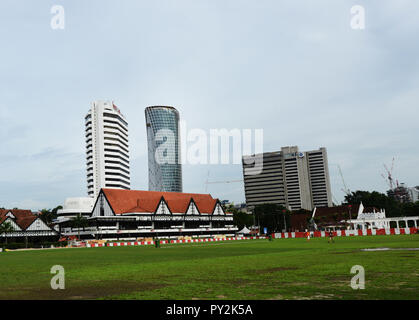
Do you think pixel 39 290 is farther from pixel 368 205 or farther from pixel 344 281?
pixel 368 205

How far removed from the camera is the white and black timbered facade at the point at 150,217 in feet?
436

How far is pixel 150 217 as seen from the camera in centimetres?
14100

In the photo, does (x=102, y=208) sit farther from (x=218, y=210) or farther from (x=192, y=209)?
(x=218, y=210)

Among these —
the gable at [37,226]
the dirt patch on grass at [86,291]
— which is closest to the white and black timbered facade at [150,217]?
the gable at [37,226]

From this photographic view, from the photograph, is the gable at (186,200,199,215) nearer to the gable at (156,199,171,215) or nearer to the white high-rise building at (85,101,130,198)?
the gable at (156,199,171,215)

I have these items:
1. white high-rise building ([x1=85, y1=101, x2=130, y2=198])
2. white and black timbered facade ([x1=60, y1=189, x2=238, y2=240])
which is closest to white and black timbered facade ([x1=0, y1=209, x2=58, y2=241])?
white and black timbered facade ([x1=60, y1=189, x2=238, y2=240])

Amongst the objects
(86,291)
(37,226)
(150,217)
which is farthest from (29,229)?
(86,291)

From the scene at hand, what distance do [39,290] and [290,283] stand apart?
7.80 m

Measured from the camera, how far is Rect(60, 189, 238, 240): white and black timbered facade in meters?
133

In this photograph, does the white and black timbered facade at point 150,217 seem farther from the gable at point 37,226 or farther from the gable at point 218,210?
the gable at point 37,226

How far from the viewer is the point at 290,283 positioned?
39.2ft

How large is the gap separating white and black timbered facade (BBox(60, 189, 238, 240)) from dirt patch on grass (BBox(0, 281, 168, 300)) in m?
121

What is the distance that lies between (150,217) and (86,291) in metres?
131
